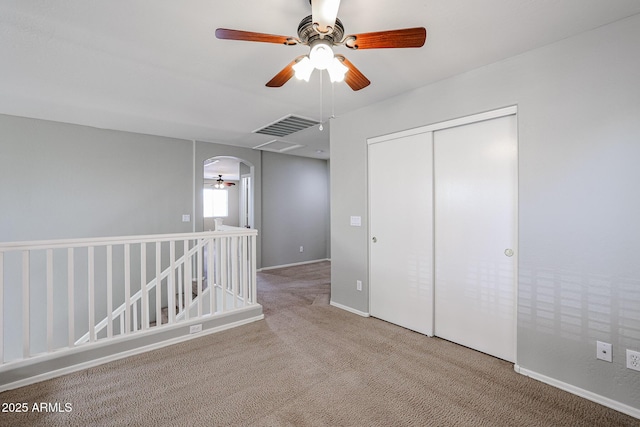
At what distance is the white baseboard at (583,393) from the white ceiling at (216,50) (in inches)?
93.8

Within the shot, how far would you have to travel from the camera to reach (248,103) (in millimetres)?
3234

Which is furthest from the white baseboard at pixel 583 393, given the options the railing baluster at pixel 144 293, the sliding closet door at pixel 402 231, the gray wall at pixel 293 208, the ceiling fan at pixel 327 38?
the gray wall at pixel 293 208

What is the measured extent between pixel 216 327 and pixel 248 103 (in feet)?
8.05

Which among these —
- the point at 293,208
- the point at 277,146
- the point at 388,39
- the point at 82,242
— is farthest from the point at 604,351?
the point at 293,208

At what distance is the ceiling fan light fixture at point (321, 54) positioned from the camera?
4.98 feet

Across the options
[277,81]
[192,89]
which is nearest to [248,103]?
[192,89]

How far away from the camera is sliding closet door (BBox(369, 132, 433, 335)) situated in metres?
2.78

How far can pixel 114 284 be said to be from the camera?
13.7ft

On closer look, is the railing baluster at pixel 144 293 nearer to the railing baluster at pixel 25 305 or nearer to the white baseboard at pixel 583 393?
the railing baluster at pixel 25 305

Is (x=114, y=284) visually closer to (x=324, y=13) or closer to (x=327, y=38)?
(x=327, y=38)

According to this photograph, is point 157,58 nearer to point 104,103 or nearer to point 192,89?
point 192,89

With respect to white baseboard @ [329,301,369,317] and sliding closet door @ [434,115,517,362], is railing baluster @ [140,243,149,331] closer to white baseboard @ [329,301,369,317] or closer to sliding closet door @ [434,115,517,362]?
white baseboard @ [329,301,369,317]

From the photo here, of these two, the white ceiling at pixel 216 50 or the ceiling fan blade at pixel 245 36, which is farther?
the white ceiling at pixel 216 50

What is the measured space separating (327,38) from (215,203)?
394 inches
